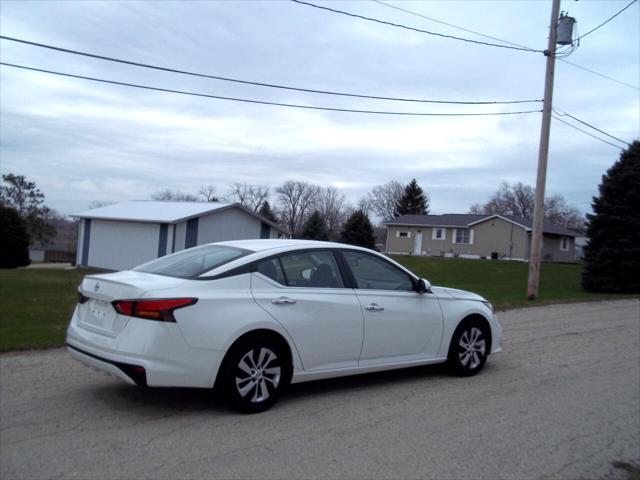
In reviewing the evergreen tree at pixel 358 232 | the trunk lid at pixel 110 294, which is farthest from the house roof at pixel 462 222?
the trunk lid at pixel 110 294

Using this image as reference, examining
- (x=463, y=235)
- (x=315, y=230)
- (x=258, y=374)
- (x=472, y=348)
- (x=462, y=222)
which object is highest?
(x=462, y=222)

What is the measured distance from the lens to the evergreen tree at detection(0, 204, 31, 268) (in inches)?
1352

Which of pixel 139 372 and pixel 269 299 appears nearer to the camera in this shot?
pixel 139 372

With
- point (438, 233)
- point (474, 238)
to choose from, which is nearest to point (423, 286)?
point (474, 238)

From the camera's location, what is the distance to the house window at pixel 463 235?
5159 cm

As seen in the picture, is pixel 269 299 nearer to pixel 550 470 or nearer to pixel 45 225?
pixel 550 470

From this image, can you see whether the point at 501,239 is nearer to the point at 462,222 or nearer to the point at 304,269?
the point at 462,222

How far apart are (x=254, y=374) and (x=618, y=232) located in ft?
83.0

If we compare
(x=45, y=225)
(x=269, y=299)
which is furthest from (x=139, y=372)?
(x=45, y=225)

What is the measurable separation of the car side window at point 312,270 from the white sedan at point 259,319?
0.04 ft

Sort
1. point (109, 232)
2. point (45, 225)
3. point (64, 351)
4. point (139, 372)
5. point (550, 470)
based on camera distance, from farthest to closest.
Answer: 1. point (45, 225)
2. point (109, 232)
3. point (64, 351)
4. point (139, 372)
5. point (550, 470)

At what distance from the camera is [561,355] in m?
9.03

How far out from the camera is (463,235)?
2050 inches

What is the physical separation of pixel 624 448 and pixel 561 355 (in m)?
3.95
